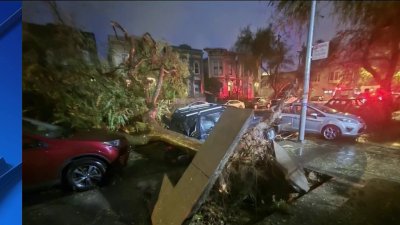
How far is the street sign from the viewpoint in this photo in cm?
164

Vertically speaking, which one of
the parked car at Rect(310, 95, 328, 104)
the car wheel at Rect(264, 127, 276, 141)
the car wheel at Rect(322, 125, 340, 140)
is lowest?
the car wheel at Rect(264, 127, 276, 141)

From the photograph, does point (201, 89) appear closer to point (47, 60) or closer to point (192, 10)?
point (192, 10)

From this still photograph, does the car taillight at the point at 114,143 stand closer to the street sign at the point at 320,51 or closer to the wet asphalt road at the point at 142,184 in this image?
the wet asphalt road at the point at 142,184

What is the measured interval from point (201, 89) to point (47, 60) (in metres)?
1.34

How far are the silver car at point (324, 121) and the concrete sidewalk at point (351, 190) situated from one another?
0.32 ft

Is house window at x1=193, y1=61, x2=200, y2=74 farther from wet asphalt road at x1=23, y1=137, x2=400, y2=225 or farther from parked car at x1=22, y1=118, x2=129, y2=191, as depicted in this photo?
parked car at x1=22, y1=118, x2=129, y2=191

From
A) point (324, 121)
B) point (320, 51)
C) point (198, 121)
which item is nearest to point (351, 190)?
→ point (324, 121)

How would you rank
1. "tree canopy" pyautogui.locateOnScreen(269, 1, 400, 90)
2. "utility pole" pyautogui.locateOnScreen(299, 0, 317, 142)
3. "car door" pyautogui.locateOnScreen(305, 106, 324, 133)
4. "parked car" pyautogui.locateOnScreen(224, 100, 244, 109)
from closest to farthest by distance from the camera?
1. "tree canopy" pyautogui.locateOnScreen(269, 1, 400, 90)
2. "utility pole" pyautogui.locateOnScreen(299, 0, 317, 142)
3. "car door" pyautogui.locateOnScreen(305, 106, 324, 133)
4. "parked car" pyautogui.locateOnScreen(224, 100, 244, 109)

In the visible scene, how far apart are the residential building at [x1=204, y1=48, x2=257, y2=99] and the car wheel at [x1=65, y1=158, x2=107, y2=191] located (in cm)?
190

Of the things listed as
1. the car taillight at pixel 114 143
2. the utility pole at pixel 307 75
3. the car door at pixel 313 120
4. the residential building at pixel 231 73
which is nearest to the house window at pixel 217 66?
the residential building at pixel 231 73

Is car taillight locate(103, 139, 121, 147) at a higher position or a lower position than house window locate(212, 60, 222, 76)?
lower

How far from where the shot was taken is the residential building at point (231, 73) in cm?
199

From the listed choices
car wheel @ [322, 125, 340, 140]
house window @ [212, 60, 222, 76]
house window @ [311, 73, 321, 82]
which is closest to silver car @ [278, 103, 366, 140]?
car wheel @ [322, 125, 340, 140]

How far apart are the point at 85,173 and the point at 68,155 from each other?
31cm
